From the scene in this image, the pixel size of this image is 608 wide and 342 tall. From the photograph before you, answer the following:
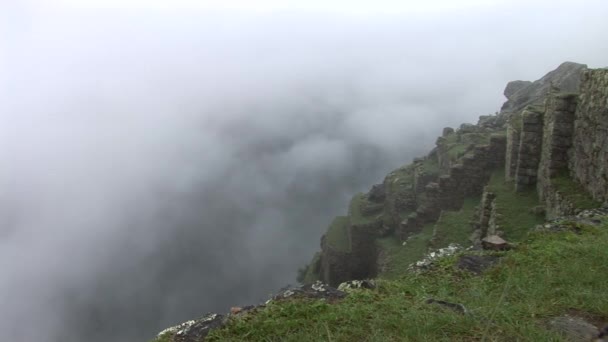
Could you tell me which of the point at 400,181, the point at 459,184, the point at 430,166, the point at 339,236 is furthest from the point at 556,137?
the point at 339,236

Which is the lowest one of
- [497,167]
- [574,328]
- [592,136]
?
[497,167]

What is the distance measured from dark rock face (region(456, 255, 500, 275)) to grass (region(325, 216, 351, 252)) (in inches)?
915

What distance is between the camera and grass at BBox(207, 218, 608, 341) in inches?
163

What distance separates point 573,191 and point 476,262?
7.60m

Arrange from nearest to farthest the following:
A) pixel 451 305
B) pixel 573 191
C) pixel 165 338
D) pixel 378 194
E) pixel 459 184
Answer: pixel 451 305, pixel 165 338, pixel 573 191, pixel 459 184, pixel 378 194

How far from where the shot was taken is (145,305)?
5834cm

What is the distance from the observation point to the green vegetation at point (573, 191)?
11339mm

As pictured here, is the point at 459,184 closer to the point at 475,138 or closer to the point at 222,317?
the point at 475,138

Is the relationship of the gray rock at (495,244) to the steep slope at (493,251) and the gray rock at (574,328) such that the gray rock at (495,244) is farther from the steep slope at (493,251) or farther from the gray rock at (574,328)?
the gray rock at (574,328)

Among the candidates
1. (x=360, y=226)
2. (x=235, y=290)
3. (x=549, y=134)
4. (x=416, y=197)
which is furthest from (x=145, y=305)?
(x=549, y=134)

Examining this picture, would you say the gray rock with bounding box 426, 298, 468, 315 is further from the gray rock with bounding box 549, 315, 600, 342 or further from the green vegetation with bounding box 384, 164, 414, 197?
the green vegetation with bounding box 384, 164, 414, 197

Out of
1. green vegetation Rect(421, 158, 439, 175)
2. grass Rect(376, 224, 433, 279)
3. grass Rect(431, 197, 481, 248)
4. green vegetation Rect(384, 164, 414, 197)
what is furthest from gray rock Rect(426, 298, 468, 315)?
green vegetation Rect(384, 164, 414, 197)

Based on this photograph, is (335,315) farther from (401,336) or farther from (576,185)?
(576,185)

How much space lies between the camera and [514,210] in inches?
592
